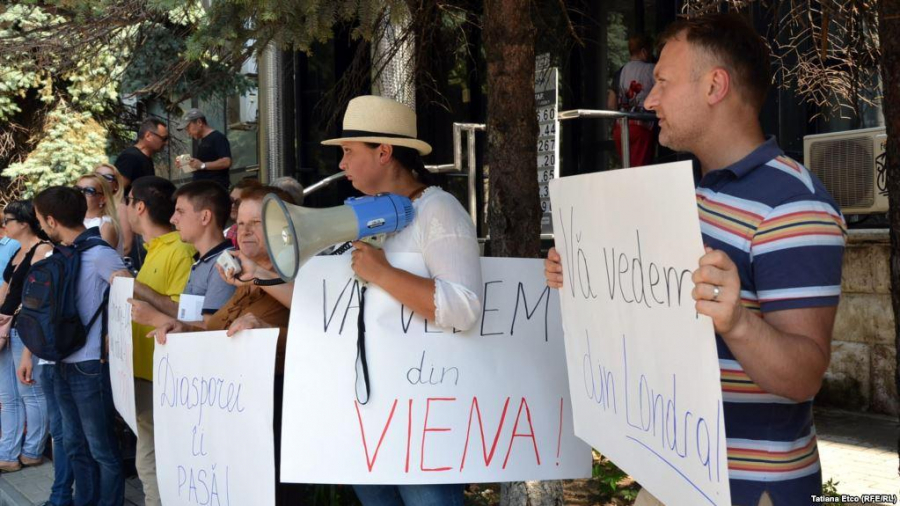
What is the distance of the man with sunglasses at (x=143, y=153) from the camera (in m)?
8.16

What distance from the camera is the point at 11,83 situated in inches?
510

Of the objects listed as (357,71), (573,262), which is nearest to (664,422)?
(573,262)

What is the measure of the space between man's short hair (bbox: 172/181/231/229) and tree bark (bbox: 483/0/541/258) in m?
1.31

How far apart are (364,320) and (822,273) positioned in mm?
1599

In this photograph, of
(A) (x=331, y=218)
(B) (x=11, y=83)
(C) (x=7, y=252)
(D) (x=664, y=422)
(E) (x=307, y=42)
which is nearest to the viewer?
(D) (x=664, y=422)

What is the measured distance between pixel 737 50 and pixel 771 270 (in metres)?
0.51

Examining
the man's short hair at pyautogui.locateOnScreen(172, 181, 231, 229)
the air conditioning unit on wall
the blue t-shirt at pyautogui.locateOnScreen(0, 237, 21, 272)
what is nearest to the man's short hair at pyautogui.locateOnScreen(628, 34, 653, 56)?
the air conditioning unit on wall

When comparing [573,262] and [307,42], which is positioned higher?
[307,42]

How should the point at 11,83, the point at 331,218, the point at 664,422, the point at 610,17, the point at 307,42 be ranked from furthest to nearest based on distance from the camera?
1. the point at 11,83
2. the point at 610,17
3. the point at 307,42
4. the point at 331,218
5. the point at 664,422

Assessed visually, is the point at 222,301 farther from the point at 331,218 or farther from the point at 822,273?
the point at 822,273

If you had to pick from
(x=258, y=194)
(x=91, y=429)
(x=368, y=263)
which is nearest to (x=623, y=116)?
(x=258, y=194)

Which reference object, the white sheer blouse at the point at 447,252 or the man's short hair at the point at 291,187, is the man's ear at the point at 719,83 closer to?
the white sheer blouse at the point at 447,252

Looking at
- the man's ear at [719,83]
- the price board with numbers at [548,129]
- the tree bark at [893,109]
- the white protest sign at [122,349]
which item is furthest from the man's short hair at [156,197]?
the man's ear at [719,83]

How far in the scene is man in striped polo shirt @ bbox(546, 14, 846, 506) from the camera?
1.75 metres
